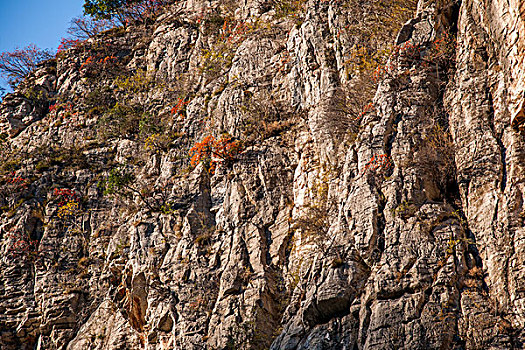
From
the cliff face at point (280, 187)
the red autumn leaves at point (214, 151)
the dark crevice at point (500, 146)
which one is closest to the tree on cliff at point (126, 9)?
the cliff face at point (280, 187)

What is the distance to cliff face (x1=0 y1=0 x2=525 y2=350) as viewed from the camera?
41.2ft

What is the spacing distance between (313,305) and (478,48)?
8.14 metres

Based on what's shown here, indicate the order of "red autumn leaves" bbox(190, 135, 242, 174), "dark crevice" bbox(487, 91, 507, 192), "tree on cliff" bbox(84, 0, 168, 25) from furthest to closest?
"tree on cliff" bbox(84, 0, 168, 25) → "red autumn leaves" bbox(190, 135, 242, 174) → "dark crevice" bbox(487, 91, 507, 192)

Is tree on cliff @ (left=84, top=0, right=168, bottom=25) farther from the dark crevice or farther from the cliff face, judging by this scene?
the dark crevice

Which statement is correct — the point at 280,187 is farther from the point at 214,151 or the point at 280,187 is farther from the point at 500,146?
the point at 500,146

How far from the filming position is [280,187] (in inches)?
744

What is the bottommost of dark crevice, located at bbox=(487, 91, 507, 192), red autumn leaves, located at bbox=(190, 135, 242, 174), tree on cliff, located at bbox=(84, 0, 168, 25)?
dark crevice, located at bbox=(487, 91, 507, 192)

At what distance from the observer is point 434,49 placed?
16406mm

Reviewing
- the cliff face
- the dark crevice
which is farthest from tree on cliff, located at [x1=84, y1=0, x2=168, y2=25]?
the dark crevice

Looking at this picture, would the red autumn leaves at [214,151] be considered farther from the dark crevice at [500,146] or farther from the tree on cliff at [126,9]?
the tree on cliff at [126,9]

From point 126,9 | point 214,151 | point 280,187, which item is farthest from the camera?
point 126,9

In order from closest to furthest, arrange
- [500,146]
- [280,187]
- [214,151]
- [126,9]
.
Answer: [500,146] < [280,187] < [214,151] < [126,9]

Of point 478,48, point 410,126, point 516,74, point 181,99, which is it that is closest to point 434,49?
point 478,48

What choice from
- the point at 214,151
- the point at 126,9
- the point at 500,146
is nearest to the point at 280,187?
the point at 214,151
